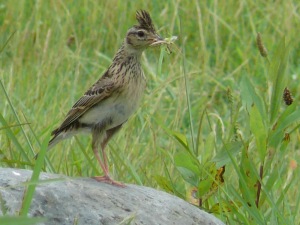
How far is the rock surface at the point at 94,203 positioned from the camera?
3713 millimetres

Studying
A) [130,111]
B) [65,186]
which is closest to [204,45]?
[130,111]

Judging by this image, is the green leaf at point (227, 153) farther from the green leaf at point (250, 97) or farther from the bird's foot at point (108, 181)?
the bird's foot at point (108, 181)

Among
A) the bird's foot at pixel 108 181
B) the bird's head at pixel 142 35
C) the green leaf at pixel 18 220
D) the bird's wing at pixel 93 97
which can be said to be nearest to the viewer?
the green leaf at pixel 18 220

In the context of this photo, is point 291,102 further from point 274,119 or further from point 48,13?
point 48,13

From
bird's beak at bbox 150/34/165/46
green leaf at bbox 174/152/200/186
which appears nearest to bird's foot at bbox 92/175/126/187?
green leaf at bbox 174/152/200/186

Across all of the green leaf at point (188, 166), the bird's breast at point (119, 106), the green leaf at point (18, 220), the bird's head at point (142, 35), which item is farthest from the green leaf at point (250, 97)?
the green leaf at point (18, 220)

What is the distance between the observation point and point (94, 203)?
3889 mm

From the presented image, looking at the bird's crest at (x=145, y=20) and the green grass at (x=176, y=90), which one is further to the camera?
the bird's crest at (x=145, y=20)

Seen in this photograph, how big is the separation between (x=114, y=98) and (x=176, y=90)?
9.28ft

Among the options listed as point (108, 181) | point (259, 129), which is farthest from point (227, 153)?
point (108, 181)

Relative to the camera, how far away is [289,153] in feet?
22.6

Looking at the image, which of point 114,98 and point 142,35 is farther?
point 142,35

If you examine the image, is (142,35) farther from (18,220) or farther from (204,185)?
(18,220)

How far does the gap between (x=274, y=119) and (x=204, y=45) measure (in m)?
3.99
